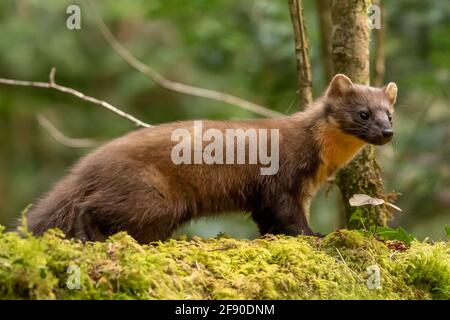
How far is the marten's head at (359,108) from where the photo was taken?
7223 millimetres

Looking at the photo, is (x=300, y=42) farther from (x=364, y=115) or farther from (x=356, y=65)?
(x=364, y=115)

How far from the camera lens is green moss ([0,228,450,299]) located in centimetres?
409

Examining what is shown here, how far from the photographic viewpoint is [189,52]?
14203mm

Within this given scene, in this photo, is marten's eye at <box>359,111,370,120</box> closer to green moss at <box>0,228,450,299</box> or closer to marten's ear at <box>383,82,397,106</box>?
marten's ear at <box>383,82,397,106</box>

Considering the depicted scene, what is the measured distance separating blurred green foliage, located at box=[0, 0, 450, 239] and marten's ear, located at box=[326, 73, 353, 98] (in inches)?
30.3

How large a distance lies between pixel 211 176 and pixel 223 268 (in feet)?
7.22

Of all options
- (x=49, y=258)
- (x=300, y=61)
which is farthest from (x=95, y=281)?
(x=300, y=61)

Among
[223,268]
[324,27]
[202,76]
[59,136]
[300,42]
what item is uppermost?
[324,27]

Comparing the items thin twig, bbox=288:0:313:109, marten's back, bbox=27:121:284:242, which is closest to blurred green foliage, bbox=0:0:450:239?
thin twig, bbox=288:0:313:109

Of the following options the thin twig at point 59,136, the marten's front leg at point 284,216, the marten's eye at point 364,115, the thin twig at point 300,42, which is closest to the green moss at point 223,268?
the marten's front leg at point 284,216

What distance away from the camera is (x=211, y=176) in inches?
272

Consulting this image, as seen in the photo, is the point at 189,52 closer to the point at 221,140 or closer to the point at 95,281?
the point at 221,140

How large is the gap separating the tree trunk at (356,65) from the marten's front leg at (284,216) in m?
0.56

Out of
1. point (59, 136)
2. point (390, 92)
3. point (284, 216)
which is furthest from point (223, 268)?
point (59, 136)
